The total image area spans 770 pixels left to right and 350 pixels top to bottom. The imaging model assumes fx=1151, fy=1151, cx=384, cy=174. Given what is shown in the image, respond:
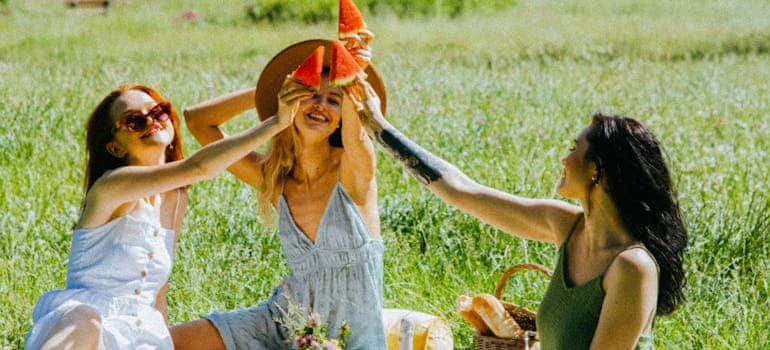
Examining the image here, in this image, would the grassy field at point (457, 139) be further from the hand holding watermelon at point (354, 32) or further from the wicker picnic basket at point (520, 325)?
the hand holding watermelon at point (354, 32)

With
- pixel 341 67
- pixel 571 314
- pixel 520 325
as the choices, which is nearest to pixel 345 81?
pixel 341 67

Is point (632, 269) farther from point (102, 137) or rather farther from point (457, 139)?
point (457, 139)

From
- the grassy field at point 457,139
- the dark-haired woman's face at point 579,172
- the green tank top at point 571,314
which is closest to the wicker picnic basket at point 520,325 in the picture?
the grassy field at point 457,139

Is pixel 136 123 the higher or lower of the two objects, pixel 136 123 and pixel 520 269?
the higher

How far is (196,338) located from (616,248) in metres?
1.71

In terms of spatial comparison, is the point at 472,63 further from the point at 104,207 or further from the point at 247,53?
the point at 104,207

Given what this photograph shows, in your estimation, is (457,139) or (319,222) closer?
(319,222)

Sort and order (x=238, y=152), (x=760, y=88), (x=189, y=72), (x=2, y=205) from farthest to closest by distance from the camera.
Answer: (x=189, y=72) → (x=760, y=88) → (x=2, y=205) → (x=238, y=152)

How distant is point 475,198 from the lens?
414cm

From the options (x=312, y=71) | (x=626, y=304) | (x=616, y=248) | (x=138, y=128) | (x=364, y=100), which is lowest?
(x=626, y=304)

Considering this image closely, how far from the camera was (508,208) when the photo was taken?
13.4 ft

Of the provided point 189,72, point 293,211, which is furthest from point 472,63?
point 293,211

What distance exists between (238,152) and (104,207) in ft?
2.01

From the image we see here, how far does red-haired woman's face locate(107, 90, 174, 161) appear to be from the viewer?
14.5 ft
